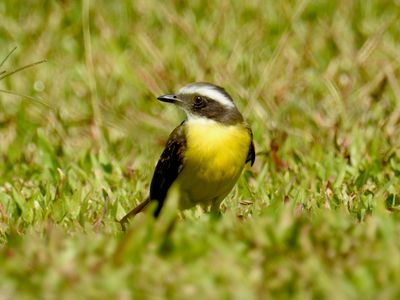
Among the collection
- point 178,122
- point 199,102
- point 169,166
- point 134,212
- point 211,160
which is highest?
point 199,102

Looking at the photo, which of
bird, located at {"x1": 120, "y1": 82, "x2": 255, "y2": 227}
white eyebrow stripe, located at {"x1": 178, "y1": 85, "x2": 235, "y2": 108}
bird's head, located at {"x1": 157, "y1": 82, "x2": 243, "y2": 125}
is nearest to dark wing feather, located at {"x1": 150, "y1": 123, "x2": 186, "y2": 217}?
bird, located at {"x1": 120, "y1": 82, "x2": 255, "y2": 227}

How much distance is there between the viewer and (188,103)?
6.76m

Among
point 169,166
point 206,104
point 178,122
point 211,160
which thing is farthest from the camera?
point 178,122

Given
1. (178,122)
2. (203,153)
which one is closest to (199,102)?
(203,153)

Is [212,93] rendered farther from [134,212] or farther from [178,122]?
[178,122]

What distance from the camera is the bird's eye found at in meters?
6.71

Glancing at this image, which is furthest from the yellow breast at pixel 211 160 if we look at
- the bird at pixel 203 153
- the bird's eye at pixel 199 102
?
the bird's eye at pixel 199 102

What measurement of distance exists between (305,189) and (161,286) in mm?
2705

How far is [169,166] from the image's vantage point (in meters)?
6.54

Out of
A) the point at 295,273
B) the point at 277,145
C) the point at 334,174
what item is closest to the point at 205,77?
the point at 277,145

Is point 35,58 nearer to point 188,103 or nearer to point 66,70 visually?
point 66,70

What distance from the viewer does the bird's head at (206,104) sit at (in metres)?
6.64

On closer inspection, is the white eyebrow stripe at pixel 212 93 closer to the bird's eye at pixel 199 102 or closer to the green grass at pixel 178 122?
the bird's eye at pixel 199 102

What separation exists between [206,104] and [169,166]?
1.62 feet
